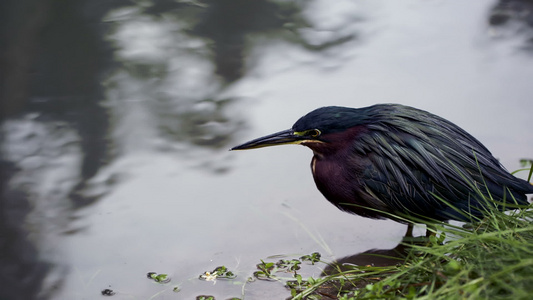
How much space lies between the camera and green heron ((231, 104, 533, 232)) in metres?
3.69

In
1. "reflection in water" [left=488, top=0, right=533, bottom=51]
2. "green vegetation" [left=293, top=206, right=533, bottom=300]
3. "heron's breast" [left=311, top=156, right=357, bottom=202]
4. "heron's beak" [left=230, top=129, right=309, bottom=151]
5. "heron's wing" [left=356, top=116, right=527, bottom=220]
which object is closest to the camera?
"green vegetation" [left=293, top=206, right=533, bottom=300]

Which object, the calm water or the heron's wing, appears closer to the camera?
the heron's wing

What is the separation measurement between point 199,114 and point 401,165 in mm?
2282

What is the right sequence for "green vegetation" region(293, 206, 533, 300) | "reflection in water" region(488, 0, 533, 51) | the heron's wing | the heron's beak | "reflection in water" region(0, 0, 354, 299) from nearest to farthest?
"green vegetation" region(293, 206, 533, 300) → the heron's wing → the heron's beak → "reflection in water" region(0, 0, 354, 299) → "reflection in water" region(488, 0, 533, 51)

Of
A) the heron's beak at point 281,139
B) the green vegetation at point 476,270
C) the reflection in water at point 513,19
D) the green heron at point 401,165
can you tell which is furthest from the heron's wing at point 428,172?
the reflection in water at point 513,19

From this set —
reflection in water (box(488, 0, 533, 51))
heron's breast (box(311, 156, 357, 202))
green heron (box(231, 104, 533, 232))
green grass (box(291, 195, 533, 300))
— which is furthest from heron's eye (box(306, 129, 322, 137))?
reflection in water (box(488, 0, 533, 51))

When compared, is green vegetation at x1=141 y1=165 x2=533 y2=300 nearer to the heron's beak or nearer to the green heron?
the green heron

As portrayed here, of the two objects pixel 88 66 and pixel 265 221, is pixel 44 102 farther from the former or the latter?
pixel 265 221

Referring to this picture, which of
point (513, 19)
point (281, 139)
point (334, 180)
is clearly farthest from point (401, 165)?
point (513, 19)

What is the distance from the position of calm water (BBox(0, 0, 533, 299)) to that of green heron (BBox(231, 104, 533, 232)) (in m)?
0.50

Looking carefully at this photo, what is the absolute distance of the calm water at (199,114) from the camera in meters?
4.05

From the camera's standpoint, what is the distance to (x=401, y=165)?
372 centimetres

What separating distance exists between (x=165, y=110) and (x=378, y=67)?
221cm

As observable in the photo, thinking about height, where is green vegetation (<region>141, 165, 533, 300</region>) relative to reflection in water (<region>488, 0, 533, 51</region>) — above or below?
below
